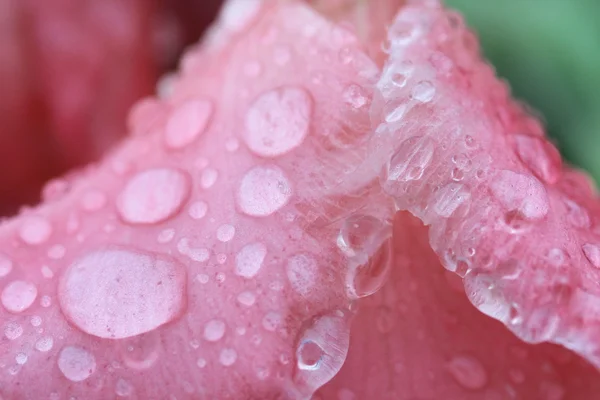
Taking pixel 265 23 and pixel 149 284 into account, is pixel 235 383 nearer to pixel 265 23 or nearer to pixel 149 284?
pixel 149 284

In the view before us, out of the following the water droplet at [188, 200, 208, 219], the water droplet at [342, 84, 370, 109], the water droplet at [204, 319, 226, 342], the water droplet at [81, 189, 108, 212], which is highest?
the water droplet at [342, 84, 370, 109]

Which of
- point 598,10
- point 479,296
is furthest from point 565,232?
point 598,10

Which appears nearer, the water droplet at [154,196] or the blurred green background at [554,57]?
the water droplet at [154,196]

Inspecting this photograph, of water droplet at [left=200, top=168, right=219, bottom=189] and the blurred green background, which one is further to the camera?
the blurred green background

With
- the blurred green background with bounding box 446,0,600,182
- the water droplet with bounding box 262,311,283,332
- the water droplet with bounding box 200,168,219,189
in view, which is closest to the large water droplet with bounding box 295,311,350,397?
the water droplet with bounding box 262,311,283,332

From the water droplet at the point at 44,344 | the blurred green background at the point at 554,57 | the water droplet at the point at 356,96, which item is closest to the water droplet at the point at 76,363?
the water droplet at the point at 44,344

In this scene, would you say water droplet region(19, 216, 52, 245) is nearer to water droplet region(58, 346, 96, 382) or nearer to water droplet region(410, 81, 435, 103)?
water droplet region(58, 346, 96, 382)

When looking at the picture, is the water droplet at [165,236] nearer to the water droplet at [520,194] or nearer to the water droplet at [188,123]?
the water droplet at [188,123]
